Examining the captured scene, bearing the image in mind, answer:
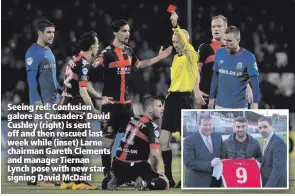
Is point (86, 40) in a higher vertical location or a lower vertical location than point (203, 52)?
higher

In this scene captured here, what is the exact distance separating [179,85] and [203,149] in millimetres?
1040

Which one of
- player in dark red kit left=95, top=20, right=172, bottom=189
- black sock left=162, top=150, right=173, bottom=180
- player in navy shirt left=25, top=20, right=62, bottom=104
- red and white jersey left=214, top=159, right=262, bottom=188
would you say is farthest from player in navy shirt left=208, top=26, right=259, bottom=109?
player in navy shirt left=25, top=20, right=62, bottom=104

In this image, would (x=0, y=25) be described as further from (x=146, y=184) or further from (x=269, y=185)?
(x=269, y=185)

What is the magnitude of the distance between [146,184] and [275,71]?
2.93 metres

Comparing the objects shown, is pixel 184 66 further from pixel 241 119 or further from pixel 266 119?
pixel 266 119

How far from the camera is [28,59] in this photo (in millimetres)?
14586

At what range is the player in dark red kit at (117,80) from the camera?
1409 cm

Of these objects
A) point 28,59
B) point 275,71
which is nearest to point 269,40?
point 275,71

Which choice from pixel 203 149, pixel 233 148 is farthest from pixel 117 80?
pixel 233 148

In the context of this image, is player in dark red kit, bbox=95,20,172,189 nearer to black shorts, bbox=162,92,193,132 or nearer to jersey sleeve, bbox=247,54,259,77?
black shorts, bbox=162,92,193,132

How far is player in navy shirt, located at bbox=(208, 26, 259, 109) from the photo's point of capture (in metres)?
14.1

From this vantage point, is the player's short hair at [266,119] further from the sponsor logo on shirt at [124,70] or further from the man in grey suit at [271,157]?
the sponsor logo on shirt at [124,70]

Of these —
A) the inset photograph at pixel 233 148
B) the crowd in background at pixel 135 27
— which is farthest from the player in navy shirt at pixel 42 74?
the inset photograph at pixel 233 148

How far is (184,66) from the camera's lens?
14352mm
